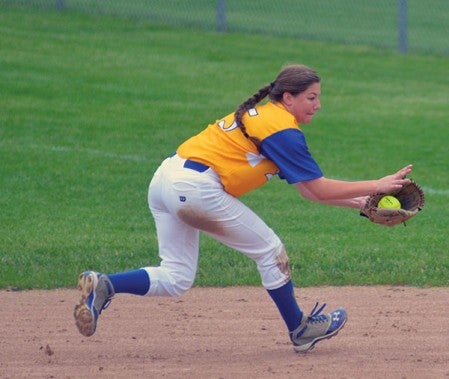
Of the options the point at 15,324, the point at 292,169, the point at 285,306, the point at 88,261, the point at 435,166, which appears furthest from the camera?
the point at 435,166

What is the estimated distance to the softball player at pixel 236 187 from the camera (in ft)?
19.9

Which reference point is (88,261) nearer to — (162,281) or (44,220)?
(44,220)

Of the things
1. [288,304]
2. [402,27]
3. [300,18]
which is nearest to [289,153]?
[288,304]

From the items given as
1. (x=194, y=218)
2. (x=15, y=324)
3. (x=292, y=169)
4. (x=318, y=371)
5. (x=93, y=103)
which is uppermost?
(x=292, y=169)

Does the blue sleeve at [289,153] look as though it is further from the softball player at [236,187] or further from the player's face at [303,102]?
the player's face at [303,102]

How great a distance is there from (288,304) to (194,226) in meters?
0.71

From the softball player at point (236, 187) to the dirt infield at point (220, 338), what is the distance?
351 millimetres

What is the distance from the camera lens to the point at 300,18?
869 inches

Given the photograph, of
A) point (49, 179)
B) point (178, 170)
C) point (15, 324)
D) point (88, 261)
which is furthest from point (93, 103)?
point (178, 170)

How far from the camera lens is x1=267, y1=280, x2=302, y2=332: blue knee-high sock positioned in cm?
637

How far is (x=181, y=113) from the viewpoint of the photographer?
15.4 m

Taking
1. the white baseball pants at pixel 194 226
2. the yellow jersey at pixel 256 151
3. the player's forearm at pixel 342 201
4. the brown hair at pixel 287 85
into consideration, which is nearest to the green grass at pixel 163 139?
the player's forearm at pixel 342 201

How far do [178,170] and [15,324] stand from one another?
70.5 inches

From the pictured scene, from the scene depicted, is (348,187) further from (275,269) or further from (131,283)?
(131,283)
